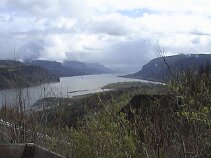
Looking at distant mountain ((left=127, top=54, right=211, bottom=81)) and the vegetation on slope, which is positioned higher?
distant mountain ((left=127, top=54, right=211, bottom=81))

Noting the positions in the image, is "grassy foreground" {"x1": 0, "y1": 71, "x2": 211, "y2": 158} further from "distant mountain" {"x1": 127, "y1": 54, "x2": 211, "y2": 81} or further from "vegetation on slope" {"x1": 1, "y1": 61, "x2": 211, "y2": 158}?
"distant mountain" {"x1": 127, "y1": 54, "x2": 211, "y2": 81}

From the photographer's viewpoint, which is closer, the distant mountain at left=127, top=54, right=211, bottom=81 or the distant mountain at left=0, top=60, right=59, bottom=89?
the distant mountain at left=127, top=54, right=211, bottom=81

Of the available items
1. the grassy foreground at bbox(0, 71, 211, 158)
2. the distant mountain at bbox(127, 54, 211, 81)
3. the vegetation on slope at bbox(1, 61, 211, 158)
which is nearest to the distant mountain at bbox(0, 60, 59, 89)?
the grassy foreground at bbox(0, 71, 211, 158)

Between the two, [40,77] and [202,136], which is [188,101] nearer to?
[202,136]

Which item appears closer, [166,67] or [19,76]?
[166,67]

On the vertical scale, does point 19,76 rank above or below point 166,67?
below

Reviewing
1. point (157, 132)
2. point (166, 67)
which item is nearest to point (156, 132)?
point (157, 132)

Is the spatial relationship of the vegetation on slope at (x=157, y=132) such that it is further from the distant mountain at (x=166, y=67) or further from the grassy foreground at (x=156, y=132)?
the distant mountain at (x=166, y=67)

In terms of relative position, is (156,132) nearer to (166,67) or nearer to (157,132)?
(157,132)

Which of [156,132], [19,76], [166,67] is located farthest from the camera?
[19,76]

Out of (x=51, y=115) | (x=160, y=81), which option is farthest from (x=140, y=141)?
(x=51, y=115)

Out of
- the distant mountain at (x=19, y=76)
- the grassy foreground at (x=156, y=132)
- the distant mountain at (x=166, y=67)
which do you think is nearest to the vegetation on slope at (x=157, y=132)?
the grassy foreground at (x=156, y=132)

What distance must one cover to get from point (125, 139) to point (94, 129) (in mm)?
750

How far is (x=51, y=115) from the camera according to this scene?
8930mm
